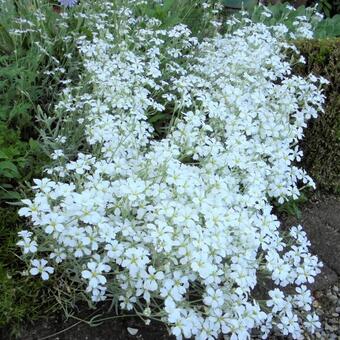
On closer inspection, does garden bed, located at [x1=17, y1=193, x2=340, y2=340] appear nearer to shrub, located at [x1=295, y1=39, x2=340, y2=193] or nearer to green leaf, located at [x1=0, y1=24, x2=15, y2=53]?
shrub, located at [x1=295, y1=39, x2=340, y2=193]

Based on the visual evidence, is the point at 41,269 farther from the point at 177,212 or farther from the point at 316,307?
the point at 316,307

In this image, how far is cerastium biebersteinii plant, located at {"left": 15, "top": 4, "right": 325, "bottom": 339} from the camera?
2074 millimetres

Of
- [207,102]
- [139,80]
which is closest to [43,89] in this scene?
[139,80]

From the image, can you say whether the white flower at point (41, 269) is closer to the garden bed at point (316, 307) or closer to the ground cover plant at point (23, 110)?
the ground cover plant at point (23, 110)

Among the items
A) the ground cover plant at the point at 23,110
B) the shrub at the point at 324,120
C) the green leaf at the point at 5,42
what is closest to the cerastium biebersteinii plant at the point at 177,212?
the ground cover plant at the point at 23,110

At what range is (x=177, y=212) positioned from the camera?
2.14 m

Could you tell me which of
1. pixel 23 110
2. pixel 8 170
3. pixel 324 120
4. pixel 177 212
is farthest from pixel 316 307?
pixel 23 110

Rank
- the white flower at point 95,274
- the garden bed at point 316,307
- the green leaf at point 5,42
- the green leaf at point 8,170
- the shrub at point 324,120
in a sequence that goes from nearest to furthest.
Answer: the white flower at point 95,274 → the garden bed at point 316,307 → the green leaf at point 8,170 → the green leaf at point 5,42 → the shrub at point 324,120

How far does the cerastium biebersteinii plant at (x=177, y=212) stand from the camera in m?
2.07

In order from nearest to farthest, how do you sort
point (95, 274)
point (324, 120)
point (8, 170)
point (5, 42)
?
point (95, 274) < point (8, 170) < point (5, 42) < point (324, 120)

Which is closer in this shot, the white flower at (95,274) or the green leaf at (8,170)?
the white flower at (95,274)

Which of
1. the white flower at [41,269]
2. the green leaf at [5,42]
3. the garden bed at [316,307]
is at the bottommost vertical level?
the garden bed at [316,307]

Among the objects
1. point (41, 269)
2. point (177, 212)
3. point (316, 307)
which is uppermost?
point (177, 212)

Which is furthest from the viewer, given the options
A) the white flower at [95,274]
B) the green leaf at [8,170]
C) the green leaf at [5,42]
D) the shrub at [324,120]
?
the shrub at [324,120]
